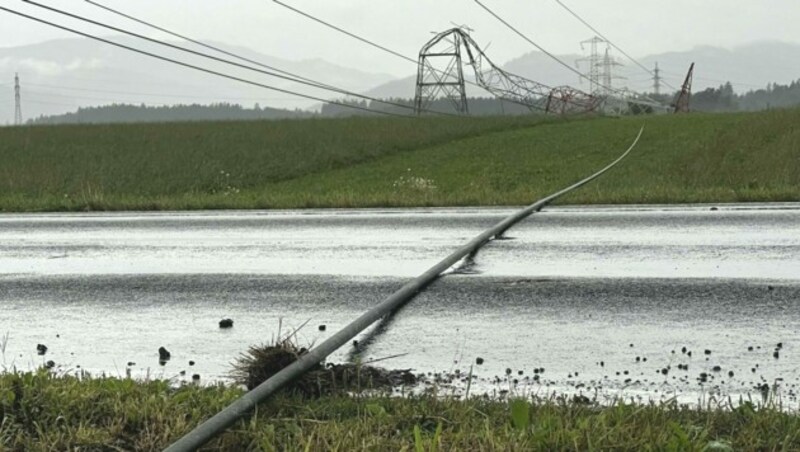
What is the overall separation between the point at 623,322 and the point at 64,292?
12.0ft

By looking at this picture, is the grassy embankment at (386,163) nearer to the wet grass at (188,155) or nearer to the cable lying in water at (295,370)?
the wet grass at (188,155)

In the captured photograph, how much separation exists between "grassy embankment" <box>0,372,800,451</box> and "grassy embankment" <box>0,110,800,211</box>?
809 centimetres

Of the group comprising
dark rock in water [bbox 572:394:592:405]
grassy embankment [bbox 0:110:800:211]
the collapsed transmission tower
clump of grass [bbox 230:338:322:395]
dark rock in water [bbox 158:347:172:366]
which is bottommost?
dark rock in water [bbox 572:394:592:405]

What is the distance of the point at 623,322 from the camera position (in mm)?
4410

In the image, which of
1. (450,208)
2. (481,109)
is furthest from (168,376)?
(481,109)

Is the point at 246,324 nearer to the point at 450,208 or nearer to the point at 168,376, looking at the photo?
the point at 168,376

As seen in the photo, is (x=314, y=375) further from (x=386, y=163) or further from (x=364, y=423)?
(x=386, y=163)

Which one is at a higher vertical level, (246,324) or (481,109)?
(481,109)

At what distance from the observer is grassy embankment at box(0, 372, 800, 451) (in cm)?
255

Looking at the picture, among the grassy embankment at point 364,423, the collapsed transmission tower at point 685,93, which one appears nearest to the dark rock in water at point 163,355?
the grassy embankment at point 364,423

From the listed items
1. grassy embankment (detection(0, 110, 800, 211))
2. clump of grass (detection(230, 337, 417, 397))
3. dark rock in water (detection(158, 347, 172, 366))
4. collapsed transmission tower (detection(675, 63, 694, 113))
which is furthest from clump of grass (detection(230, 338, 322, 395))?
collapsed transmission tower (detection(675, 63, 694, 113))

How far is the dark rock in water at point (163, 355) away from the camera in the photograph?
12.8ft

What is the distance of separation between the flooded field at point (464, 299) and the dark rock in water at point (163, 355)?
0.04 metres

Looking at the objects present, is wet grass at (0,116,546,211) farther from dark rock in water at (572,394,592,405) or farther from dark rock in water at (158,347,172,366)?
dark rock in water at (572,394,592,405)
